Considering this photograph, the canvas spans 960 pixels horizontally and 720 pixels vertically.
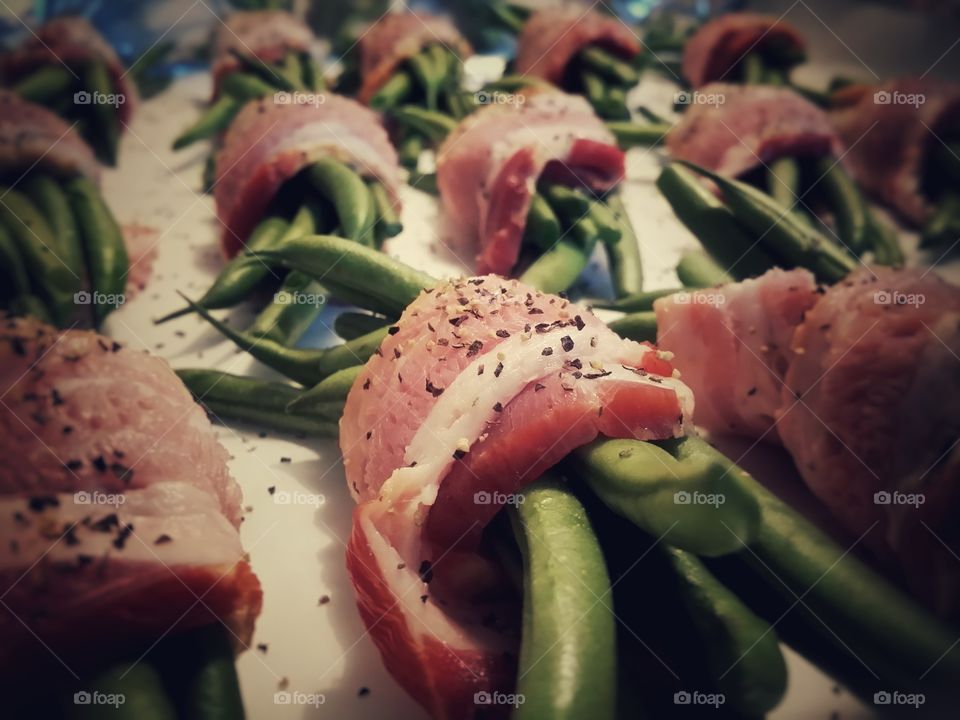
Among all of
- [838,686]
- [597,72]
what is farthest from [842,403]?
[597,72]

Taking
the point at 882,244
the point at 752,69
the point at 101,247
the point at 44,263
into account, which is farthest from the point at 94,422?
the point at 752,69

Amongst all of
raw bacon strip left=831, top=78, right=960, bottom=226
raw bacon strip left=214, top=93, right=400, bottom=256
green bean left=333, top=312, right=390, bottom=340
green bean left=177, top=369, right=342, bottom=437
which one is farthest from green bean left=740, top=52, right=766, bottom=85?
green bean left=177, top=369, right=342, bottom=437

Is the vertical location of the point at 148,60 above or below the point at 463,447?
above

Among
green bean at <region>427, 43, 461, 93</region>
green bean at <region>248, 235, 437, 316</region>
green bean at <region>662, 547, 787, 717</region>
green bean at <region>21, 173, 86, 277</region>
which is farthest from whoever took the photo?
green bean at <region>427, 43, 461, 93</region>

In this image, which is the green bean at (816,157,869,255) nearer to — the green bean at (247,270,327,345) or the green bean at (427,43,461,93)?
the green bean at (427,43,461,93)

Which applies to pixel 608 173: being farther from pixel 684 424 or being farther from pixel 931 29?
pixel 931 29

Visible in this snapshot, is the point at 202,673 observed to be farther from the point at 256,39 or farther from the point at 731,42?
the point at 731,42
